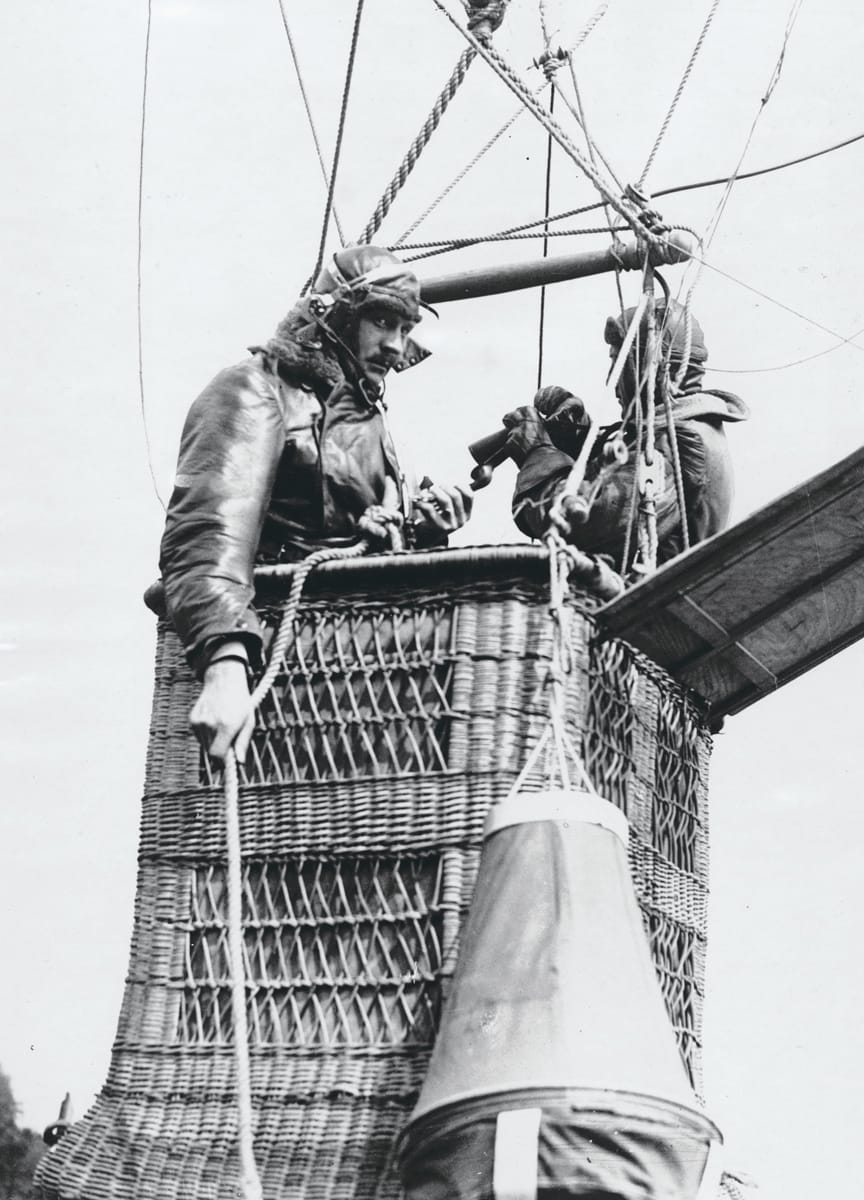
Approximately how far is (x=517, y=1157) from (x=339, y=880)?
0.66 meters

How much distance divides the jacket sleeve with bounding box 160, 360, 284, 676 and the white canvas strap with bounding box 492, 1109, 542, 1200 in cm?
84

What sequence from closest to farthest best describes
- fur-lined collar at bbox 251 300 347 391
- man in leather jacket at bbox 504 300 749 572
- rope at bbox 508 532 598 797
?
rope at bbox 508 532 598 797 → fur-lined collar at bbox 251 300 347 391 → man in leather jacket at bbox 504 300 749 572

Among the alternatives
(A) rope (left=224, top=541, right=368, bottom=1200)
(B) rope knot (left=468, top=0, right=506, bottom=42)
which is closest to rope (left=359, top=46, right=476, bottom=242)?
(B) rope knot (left=468, top=0, right=506, bottom=42)

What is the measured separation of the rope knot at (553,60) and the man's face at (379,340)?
0.78m

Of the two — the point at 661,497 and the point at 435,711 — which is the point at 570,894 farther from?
the point at 661,497

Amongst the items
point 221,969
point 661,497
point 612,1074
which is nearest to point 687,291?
point 661,497

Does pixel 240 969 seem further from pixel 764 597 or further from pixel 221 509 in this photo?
pixel 764 597

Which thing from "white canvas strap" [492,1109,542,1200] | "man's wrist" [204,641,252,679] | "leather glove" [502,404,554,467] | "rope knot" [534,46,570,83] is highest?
"rope knot" [534,46,570,83]

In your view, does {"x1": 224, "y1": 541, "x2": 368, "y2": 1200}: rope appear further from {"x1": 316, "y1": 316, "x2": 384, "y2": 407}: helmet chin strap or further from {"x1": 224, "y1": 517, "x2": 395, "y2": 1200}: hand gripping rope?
{"x1": 316, "y1": 316, "x2": 384, "y2": 407}: helmet chin strap

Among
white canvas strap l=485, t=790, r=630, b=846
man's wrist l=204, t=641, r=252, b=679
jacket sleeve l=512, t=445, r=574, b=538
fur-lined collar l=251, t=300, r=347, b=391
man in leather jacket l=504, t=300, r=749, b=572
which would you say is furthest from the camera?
jacket sleeve l=512, t=445, r=574, b=538

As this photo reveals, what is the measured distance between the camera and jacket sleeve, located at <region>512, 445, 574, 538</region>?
137 inches

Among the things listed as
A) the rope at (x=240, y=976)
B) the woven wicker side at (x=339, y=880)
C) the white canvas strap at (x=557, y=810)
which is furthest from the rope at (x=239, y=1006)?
the white canvas strap at (x=557, y=810)

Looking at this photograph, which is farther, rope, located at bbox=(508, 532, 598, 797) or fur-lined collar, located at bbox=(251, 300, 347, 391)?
fur-lined collar, located at bbox=(251, 300, 347, 391)

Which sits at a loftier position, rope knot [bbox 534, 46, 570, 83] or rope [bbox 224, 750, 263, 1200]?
rope knot [bbox 534, 46, 570, 83]
